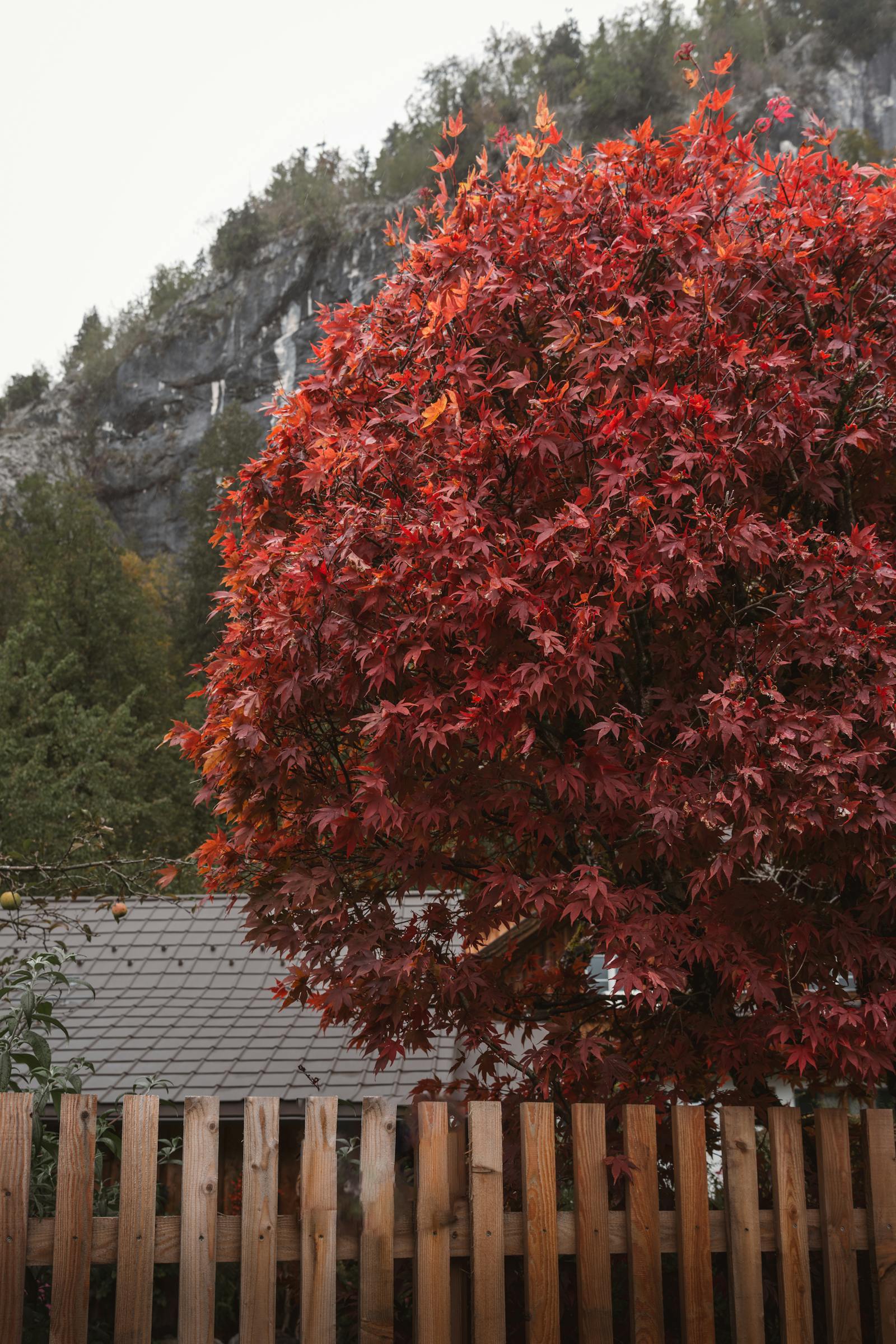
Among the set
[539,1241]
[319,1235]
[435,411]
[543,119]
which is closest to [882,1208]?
[539,1241]

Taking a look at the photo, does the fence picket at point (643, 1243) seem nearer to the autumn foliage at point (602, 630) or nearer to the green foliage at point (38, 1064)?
the autumn foliage at point (602, 630)

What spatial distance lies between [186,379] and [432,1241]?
188ft

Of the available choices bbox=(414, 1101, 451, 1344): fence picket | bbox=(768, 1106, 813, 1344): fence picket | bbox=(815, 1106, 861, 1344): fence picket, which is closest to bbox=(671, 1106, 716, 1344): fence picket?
bbox=(768, 1106, 813, 1344): fence picket

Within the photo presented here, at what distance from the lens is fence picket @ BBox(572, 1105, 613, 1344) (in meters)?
4.02

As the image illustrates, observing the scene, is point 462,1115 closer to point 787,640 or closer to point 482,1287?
point 482,1287

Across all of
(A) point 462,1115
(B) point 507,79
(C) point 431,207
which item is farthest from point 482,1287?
(B) point 507,79

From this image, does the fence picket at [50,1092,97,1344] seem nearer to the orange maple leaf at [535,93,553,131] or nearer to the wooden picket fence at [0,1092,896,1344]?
the wooden picket fence at [0,1092,896,1344]

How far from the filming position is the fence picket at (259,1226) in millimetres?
Answer: 3781

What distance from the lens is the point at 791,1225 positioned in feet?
13.7

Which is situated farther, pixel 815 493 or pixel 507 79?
pixel 507 79

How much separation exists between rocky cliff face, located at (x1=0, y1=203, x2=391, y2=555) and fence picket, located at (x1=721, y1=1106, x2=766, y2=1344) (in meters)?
50.4

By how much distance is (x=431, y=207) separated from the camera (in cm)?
550

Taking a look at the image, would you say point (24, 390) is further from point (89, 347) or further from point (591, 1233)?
point (591, 1233)

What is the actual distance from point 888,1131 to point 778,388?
114 inches
